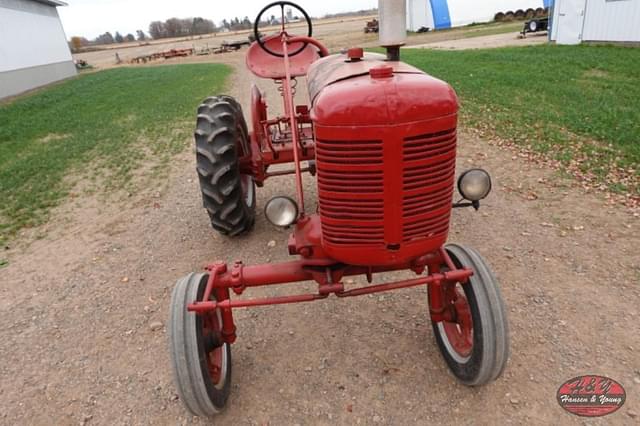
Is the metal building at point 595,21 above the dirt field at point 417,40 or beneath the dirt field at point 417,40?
above

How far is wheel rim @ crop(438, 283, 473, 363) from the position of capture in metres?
2.36

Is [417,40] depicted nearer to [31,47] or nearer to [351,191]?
[31,47]

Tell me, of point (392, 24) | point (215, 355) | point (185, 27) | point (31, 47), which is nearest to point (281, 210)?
point (215, 355)

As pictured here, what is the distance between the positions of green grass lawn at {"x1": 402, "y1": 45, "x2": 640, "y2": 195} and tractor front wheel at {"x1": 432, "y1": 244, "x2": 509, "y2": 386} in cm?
294

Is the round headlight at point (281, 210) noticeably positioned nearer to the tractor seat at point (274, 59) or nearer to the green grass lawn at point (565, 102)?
the tractor seat at point (274, 59)

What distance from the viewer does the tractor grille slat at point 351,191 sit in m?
1.85

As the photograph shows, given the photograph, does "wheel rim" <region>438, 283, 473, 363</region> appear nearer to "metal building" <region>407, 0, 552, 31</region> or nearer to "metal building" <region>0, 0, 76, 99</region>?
"metal building" <region>0, 0, 76, 99</region>

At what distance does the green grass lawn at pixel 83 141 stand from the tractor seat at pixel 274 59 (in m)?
2.78

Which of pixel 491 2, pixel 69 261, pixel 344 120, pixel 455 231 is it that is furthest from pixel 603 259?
pixel 491 2

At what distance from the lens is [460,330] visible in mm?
2541

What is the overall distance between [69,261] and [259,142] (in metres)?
1.95

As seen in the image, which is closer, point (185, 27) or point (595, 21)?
point (595, 21)

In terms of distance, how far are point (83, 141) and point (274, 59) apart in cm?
568

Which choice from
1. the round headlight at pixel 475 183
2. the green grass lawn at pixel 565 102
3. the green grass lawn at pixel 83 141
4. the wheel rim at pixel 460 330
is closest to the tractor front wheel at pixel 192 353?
the wheel rim at pixel 460 330
